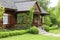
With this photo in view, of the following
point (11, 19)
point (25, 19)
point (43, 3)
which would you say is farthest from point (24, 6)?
point (43, 3)

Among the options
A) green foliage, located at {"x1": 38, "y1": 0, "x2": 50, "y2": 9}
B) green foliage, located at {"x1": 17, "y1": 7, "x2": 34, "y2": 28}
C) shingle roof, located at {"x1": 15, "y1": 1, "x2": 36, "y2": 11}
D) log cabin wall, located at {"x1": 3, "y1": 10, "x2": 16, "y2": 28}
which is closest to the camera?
log cabin wall, located at {"x1": 3, "y1": 10, "x2": 16, "y2": 28}

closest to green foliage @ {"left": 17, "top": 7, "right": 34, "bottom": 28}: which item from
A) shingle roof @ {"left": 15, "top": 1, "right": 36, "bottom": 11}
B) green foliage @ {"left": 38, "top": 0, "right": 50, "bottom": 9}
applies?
shingle roof @ {"left": 15, "top": 1, "right": 36, "bottom": 11}

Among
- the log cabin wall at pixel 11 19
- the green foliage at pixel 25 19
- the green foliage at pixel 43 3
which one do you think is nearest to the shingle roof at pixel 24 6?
the green foliage at pixel 25 19

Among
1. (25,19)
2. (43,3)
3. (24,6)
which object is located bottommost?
(25,19)

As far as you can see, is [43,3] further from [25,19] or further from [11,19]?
[11,19]

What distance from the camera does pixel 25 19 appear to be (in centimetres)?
2794

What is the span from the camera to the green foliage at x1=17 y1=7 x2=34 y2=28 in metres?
26.6

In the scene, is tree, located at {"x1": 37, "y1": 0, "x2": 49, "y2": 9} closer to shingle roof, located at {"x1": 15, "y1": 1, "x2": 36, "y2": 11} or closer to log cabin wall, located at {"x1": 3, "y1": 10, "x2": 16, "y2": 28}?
shingle roof, located at {"x1": 15, "y1": 1, "x2": 36, "y2": 11}

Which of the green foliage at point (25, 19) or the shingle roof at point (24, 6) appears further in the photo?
the shingle roof at point (24, 6)

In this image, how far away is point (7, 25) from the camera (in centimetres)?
2595

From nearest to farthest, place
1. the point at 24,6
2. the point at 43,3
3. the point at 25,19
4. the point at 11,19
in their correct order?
the point at 11,19
the point at 25,19
the point at 24,6
the point at 43,3

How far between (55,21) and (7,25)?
1852 cm

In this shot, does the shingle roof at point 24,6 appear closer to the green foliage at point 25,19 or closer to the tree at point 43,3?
the green foliage at point 25,19

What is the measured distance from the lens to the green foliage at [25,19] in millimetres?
26623
